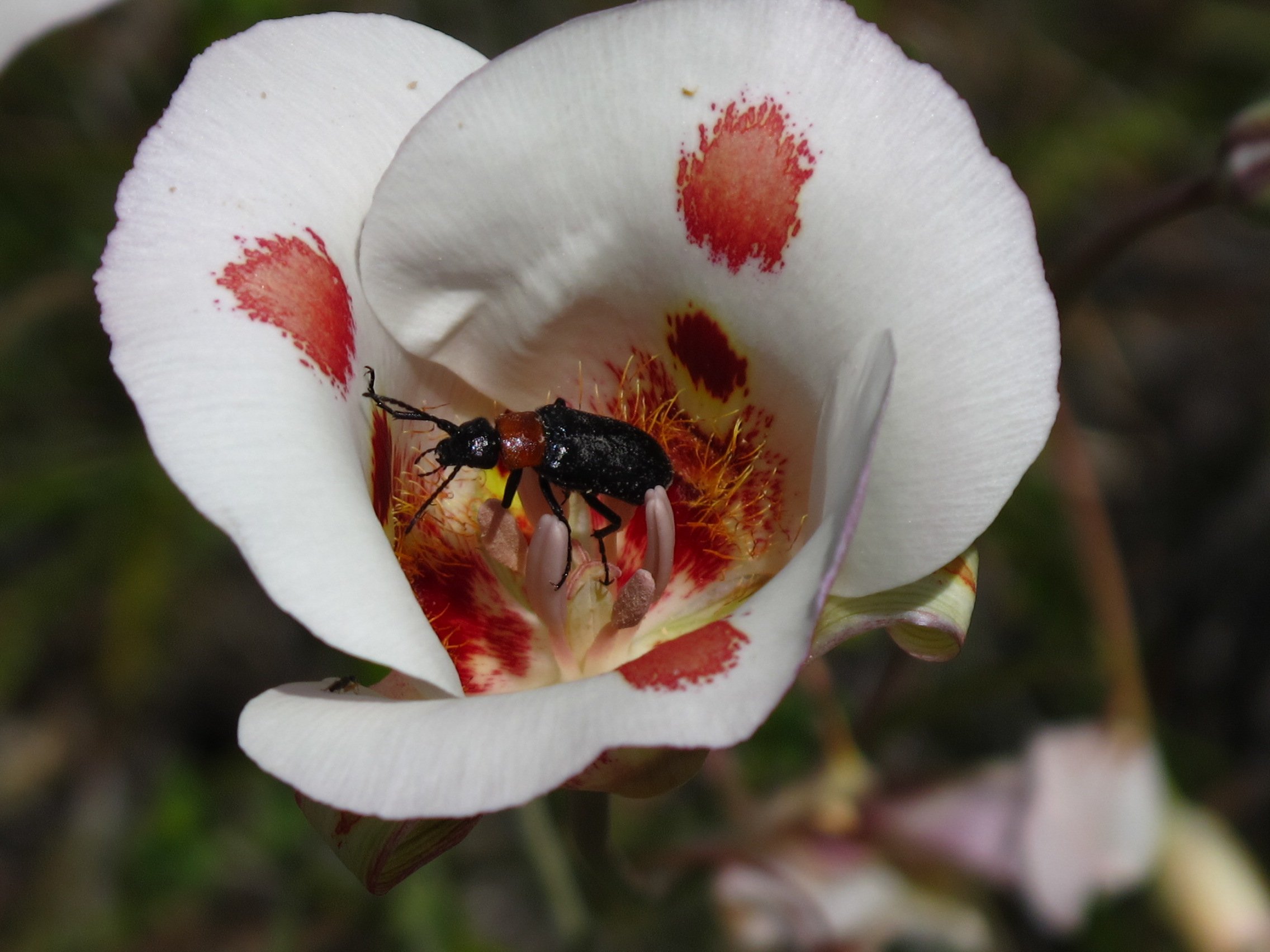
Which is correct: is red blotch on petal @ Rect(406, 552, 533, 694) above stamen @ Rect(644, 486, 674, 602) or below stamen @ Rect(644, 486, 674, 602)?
below

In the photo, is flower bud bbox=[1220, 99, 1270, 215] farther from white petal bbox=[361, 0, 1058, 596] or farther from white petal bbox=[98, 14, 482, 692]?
white petal bbox=[98, 14, 482, 692]

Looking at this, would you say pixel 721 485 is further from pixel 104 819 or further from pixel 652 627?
pixel 104 819

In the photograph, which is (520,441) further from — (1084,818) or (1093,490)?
(1093,490)

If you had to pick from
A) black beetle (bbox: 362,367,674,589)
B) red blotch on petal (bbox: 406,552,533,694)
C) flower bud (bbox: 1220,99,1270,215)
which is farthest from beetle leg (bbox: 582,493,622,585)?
flower bud (bbox: 1220,99,1270,215)

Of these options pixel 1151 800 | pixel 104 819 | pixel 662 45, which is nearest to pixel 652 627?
pixel 662 45

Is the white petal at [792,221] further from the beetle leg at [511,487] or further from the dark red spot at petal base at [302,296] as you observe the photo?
the beetle leg at [511,487]
